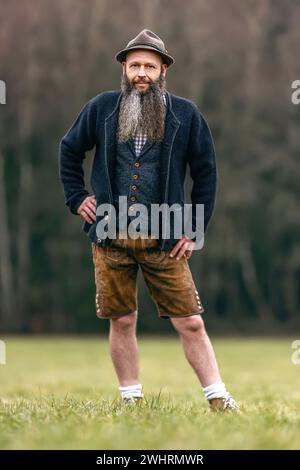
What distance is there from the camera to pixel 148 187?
5293mm

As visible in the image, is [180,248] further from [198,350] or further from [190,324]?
[198,350]

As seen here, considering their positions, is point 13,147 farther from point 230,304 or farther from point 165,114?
point 165,114

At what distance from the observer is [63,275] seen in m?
29.4

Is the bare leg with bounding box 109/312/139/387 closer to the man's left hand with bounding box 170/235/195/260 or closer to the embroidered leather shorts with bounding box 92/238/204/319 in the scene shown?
the embroidered leather shorts with bounding box 92/238/204/319

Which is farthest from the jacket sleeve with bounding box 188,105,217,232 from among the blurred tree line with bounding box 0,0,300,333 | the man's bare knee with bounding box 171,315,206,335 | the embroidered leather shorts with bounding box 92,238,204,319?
the blurred tree line with bounding box 0,0,300,333

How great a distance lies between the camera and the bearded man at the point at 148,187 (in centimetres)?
529

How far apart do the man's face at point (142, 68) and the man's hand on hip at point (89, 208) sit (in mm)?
693

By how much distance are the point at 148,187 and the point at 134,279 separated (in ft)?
1.87

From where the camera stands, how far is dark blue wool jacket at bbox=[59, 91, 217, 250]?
5305 mm

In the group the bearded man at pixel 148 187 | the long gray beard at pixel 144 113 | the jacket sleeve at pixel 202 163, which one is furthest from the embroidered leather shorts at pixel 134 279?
the long gray beard at pixel 144 113

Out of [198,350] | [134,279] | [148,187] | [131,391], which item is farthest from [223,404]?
[148,187]
